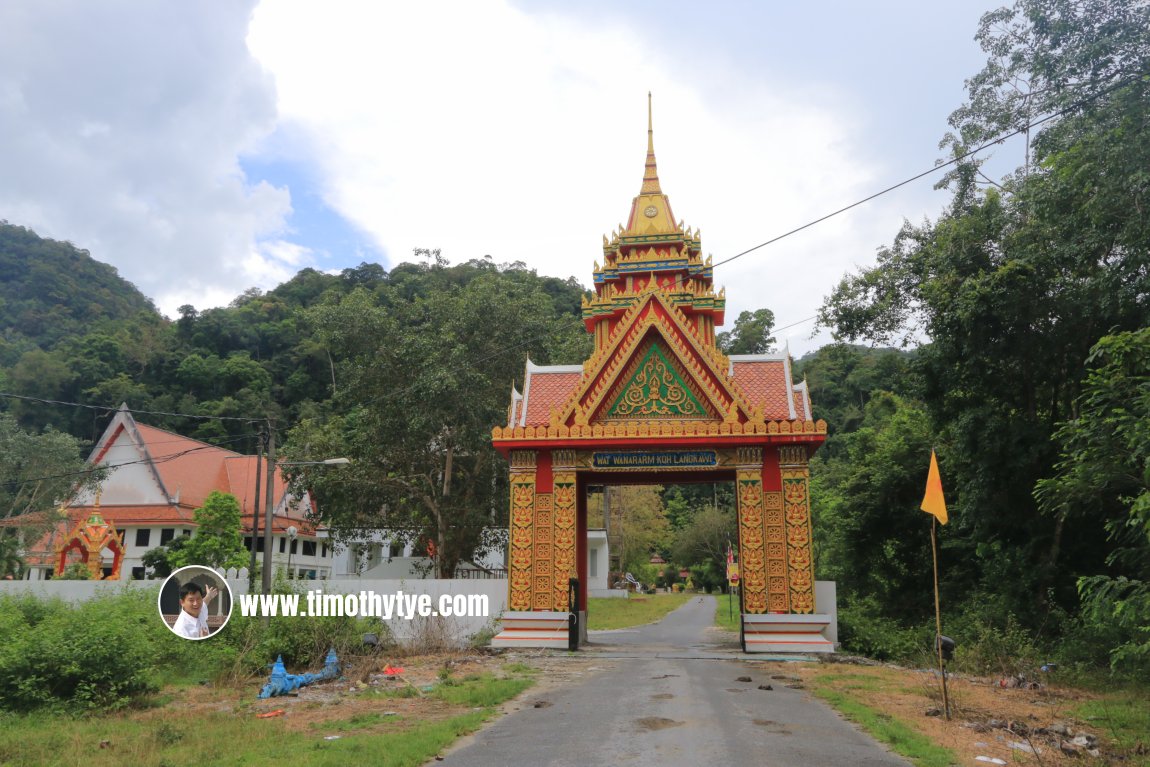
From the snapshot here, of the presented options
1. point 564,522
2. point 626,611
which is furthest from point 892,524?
point 626,611

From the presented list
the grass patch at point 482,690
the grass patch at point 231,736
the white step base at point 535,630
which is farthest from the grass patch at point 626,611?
the grass patch at point 231,736

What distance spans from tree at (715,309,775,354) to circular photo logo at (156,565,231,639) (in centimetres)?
5406

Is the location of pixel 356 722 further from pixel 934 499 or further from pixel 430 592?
pixel 430 592

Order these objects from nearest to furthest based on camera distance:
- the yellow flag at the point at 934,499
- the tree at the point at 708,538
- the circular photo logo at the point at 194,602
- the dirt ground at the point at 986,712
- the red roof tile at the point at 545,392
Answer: the dirt ground at the point at 986,712
the yellow flag at the point at 934,499
the circular photo logo at the point at 194,602
the red roof tile at the point at 545,392
the tree at the point at 708,538

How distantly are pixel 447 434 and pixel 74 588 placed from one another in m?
11.7

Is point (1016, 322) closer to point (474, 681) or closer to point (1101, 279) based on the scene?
point (1101, 279)

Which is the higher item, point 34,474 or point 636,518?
point 34,474

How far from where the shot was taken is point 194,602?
14500 mm

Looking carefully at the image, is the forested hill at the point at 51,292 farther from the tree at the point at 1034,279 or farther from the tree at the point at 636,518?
the tree at the point at 1034,279

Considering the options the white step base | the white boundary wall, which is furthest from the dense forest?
the white step base

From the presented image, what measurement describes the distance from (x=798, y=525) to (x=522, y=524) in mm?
6489

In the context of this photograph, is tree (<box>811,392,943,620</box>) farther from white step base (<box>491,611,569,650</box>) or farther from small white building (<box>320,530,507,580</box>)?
small white building (<box>320,530,507,580</box>)

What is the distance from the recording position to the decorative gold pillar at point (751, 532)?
61.1ft

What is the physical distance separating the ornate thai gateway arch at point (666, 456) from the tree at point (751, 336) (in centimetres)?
4608
